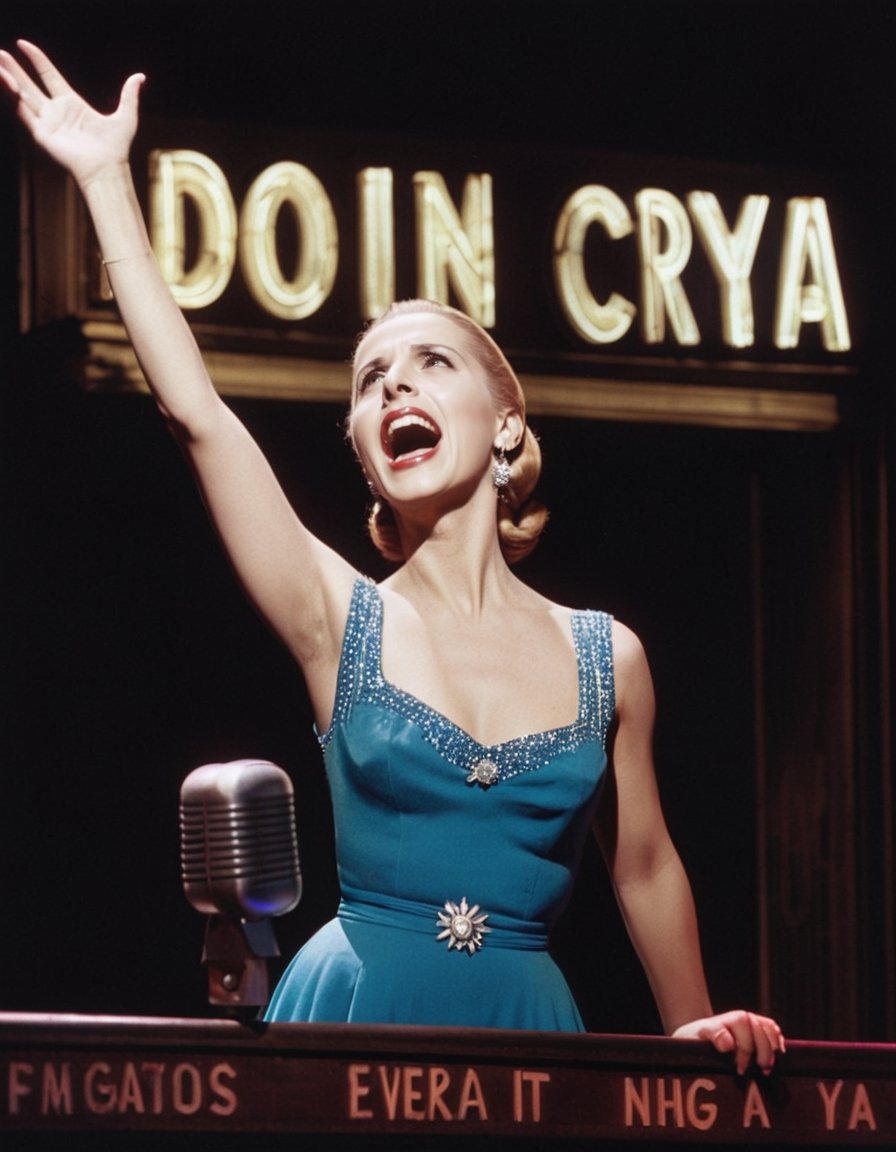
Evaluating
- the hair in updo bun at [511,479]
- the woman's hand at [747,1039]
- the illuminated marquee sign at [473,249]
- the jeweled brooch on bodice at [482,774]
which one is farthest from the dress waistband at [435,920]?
the illuminated marquee sign at [473,249]

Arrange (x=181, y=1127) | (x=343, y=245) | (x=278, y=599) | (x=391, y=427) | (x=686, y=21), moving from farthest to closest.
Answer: (x=686, y=21), (x=343, y=245), (x=391, y=427), (x=278, y=599), (x=181, y=1127)

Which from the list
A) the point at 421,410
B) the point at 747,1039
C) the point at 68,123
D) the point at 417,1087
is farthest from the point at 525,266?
the point at 417,1087

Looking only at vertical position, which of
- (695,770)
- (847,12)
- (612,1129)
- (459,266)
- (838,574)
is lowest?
(612,1129)

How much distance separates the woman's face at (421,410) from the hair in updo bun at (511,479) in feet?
0.06

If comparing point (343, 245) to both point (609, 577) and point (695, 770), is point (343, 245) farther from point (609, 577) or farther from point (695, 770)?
point (695, 770)

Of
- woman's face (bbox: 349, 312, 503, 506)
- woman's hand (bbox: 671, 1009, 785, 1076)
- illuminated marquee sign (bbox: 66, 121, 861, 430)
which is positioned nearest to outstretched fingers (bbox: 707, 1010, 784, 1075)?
woman's hand (bbox: 671, 1009, 785, 1076)

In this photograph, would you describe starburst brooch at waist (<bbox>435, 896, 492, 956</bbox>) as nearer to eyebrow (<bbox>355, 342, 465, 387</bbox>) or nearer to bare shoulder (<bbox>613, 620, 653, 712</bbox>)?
Answer: bare shoulder (<bbox>613, 620, 653, 712</bbox>)

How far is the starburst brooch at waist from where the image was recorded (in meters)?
2.05

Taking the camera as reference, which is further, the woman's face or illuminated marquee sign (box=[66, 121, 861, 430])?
illuminated marquee sign (box=[66, 121, 861, 430])

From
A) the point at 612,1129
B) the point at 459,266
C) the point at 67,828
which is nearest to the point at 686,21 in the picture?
the point at 459,266

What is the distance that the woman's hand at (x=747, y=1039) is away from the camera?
175 centimetres

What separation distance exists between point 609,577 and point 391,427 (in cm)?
213

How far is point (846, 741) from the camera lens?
421cm

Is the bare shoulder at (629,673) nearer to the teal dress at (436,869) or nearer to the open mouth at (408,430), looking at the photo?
the teal dress at (436,869)
